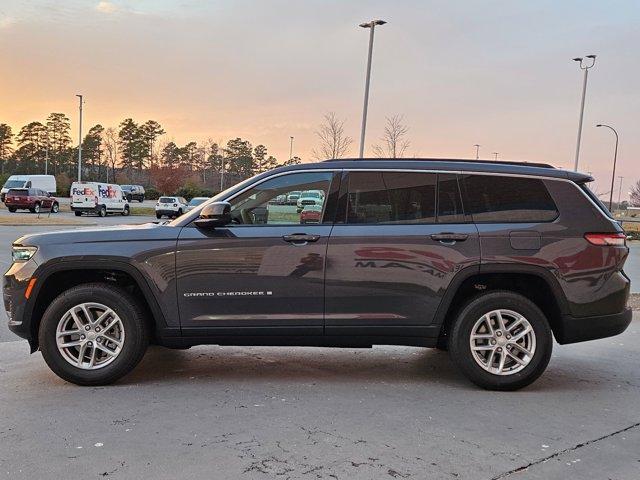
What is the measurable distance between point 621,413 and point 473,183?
206 centimetres

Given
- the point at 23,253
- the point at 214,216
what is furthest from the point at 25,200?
the point at 214,216

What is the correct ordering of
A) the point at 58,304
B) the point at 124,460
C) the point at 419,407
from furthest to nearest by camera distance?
1. the point at 58,304
2. the point at 419,407
3. the point at 124,460

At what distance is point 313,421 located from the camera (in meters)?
3.92

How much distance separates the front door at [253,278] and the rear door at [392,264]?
0.15m

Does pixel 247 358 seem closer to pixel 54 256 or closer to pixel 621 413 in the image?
pixel 54 256

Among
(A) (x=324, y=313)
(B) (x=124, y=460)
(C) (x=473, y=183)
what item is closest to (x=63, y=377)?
(B) (x=124, y=460)

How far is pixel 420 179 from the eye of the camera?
4.69 metres

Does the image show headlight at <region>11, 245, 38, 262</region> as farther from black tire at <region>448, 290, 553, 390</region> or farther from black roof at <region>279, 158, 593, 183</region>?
black tire at <region>448, 290, 553, 390</region>

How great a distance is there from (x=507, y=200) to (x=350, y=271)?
1427 mm

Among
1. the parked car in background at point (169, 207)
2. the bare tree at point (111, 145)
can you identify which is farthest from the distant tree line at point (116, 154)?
the parked car in background at point (169, 207)

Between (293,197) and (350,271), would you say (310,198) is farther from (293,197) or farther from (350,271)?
(350,271)

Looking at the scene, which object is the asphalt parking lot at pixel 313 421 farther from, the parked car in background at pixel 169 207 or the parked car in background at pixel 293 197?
the parked car in background at pixel 169 207

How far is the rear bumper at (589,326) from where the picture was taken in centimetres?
462

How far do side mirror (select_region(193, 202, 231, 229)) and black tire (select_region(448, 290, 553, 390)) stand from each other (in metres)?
2.05
